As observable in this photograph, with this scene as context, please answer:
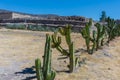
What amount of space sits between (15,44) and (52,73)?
895cm

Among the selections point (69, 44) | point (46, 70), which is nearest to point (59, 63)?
point (69, 44)

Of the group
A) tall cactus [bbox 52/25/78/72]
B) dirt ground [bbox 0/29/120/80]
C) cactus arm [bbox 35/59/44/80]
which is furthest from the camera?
tall cactus [bbox 52/25/78/72]

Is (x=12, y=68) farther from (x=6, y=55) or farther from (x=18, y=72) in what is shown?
(x=6, y=55)

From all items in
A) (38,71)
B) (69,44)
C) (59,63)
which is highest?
(69,44)

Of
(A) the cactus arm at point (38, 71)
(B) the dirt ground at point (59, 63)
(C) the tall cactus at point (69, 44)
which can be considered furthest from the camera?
(C) the tall cactus at point (69, 44)

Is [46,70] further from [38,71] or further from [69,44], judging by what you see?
[69,44]

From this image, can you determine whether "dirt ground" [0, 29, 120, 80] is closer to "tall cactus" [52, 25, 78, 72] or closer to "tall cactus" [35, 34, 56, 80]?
"tall cactus" [52, 25, 78, 72]

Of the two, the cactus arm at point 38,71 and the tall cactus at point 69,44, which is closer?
the cactus arm at point 38,71

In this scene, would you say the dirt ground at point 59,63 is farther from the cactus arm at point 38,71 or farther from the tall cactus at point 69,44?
the cactus arm at point 38,71

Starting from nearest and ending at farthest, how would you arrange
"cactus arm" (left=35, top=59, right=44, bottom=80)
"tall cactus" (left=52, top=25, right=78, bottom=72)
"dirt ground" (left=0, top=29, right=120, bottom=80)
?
"cactus arm" (left=35, top=59, right=44, bottom=80)
"dirt ground" (left=0, top=29, right=120, bottom=80)
"tall cactus" (left=52, top=25, right=78, bottom=72)

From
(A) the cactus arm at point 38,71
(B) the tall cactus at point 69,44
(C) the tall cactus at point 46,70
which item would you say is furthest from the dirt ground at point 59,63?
(A) the cactus arm at point 38,71

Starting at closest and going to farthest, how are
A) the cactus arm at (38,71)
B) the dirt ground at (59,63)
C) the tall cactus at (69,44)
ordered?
the cactus arm at (38,71) → the dirt ground at (59,63) → the tall cactus at (69,44)

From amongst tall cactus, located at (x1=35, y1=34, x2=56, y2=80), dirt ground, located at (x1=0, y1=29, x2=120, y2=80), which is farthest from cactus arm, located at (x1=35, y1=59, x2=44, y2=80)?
dirt ground, located at (x1=0, y1=29, x2=120, y2=80)

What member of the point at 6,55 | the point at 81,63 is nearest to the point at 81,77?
the point at 81,63
